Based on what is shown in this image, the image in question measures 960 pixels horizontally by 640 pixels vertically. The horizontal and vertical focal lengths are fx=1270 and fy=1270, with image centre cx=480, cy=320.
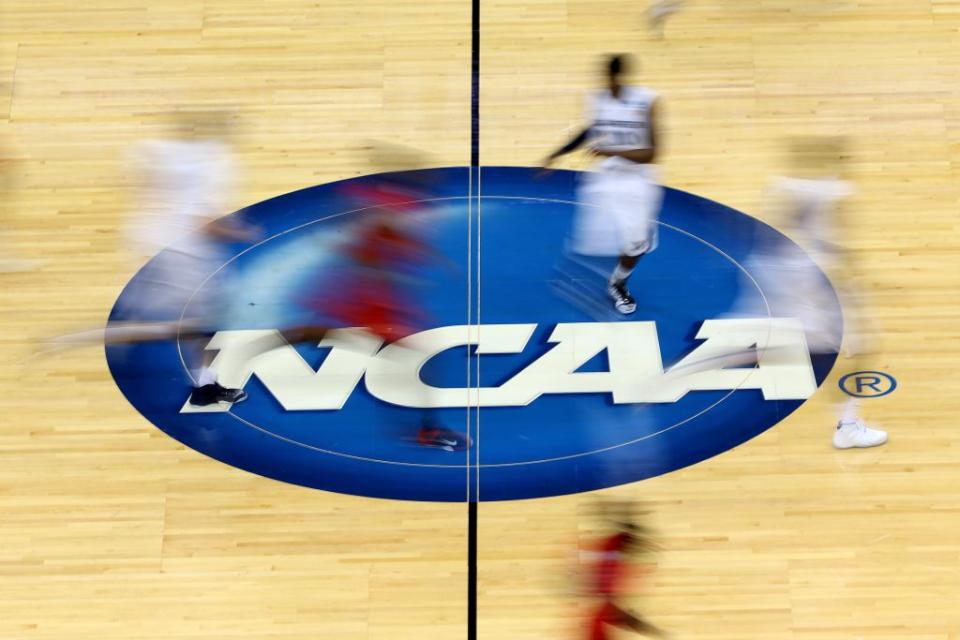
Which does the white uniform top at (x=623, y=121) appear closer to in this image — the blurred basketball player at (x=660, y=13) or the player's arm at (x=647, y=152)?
the player's arm at (x=647, y=152)

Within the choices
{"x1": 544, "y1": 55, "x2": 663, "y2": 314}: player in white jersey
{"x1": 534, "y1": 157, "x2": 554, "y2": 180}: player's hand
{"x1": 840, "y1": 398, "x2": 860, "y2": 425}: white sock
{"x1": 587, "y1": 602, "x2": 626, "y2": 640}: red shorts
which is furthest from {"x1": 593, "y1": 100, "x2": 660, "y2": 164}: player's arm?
{"x1": 587, "y1": 602, "x2": 626, "y2": 640}: red shorts

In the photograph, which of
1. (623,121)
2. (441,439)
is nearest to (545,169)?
(623,121)

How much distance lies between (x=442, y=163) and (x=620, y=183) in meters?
1.27

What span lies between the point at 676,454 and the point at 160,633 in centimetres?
311

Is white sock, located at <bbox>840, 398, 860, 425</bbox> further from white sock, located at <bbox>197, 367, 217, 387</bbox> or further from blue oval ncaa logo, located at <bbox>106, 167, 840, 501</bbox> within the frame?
white sock, located at <bbox>197, 367, 217, 387</bbox>

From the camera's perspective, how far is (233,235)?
8438 mm

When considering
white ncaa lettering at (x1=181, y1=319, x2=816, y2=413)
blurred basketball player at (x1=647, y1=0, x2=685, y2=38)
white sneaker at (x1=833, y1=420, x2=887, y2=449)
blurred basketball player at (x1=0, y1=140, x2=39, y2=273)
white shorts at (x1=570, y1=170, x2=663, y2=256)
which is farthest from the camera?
blurred basketball player at (x1=647, y1=0, x2=685, y2=38)

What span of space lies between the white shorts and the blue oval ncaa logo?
0.31ft

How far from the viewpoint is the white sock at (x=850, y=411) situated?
7.52m

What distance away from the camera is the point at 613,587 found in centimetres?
671

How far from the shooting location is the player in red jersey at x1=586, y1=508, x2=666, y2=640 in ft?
21.9

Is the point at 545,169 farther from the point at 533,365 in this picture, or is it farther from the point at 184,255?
the point at 184,255

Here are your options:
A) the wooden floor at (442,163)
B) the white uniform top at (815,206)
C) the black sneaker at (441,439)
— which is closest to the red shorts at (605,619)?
the wooden floor at (442,163)

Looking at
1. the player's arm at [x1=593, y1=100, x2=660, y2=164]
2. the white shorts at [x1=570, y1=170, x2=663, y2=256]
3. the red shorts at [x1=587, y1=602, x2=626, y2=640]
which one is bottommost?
the red shorts at [x1=587, y1=602, x2=626, y2=640]
